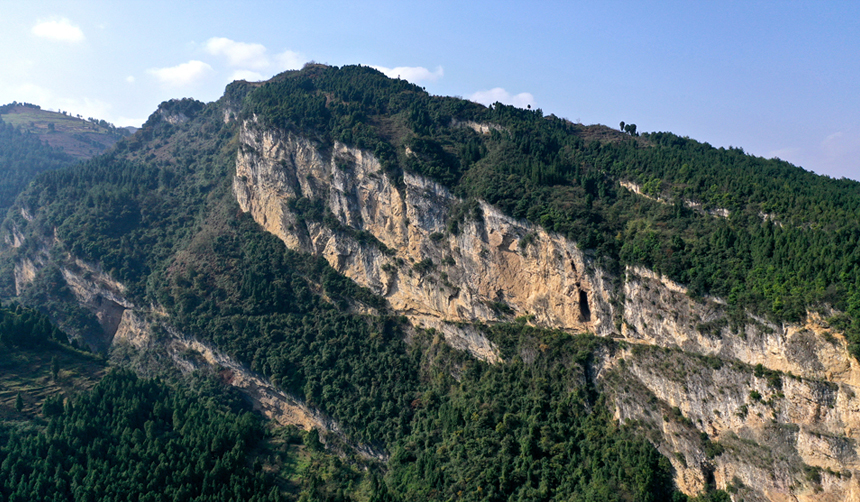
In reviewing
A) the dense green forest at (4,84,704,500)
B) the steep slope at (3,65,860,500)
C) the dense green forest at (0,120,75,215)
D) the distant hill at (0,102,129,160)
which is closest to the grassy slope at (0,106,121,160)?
the distant hill at (0,102,129,160)

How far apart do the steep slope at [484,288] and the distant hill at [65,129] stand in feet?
246

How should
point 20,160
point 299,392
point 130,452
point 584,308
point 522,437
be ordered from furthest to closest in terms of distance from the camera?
point 20,160, point 299,392, point 584,308, point 522,437, point 130,452

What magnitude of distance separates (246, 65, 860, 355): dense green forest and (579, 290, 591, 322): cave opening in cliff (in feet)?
14.5

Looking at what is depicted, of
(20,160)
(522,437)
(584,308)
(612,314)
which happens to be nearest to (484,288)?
(584,308)

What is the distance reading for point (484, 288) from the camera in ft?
202

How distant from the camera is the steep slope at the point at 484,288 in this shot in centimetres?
4025

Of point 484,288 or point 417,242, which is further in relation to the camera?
point 417,242

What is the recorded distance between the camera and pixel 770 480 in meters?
37.4

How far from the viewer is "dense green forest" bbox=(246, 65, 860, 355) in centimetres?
4112

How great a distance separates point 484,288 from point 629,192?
18.3m

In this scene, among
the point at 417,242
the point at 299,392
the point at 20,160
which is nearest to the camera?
the point at 299,392

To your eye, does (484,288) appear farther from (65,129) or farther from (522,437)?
(65,129)

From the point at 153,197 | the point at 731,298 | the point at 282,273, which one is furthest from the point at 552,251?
the point at 153,197

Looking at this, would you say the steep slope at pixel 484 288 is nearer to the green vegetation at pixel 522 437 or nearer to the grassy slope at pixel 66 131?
the green vegetation at pixel 522 437
